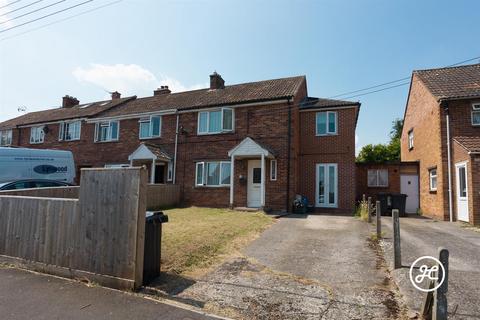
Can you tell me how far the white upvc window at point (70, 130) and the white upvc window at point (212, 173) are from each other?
11120mm

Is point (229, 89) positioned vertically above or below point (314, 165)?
above

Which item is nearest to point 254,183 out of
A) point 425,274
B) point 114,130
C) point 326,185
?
point 326,185

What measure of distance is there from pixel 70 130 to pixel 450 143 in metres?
24.4

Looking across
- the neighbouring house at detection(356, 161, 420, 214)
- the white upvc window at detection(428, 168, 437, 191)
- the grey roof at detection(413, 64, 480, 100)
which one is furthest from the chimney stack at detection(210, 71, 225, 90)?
the white upvc window at detection(428, 168, 437, 191)

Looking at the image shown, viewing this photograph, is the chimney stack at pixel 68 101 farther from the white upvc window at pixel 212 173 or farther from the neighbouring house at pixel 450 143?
the neighbouring house at pixel 450 143

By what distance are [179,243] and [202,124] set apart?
11.5m

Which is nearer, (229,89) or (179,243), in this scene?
(179,243)

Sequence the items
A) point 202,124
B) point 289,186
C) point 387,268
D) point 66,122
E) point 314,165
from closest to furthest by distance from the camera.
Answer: point 387,268, point 289,186, point 314,165, point 202,124, point 66,122

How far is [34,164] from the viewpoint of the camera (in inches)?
577

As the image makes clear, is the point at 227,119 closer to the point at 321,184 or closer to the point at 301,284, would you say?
the point at 321,184

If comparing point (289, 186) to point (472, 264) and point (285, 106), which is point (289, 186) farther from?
point (472, 264)

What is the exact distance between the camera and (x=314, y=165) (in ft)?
56.7

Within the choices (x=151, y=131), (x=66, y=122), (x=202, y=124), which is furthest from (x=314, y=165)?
(x=66, y=122)

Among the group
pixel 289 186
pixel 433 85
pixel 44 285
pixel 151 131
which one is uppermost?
pixel 433 85
